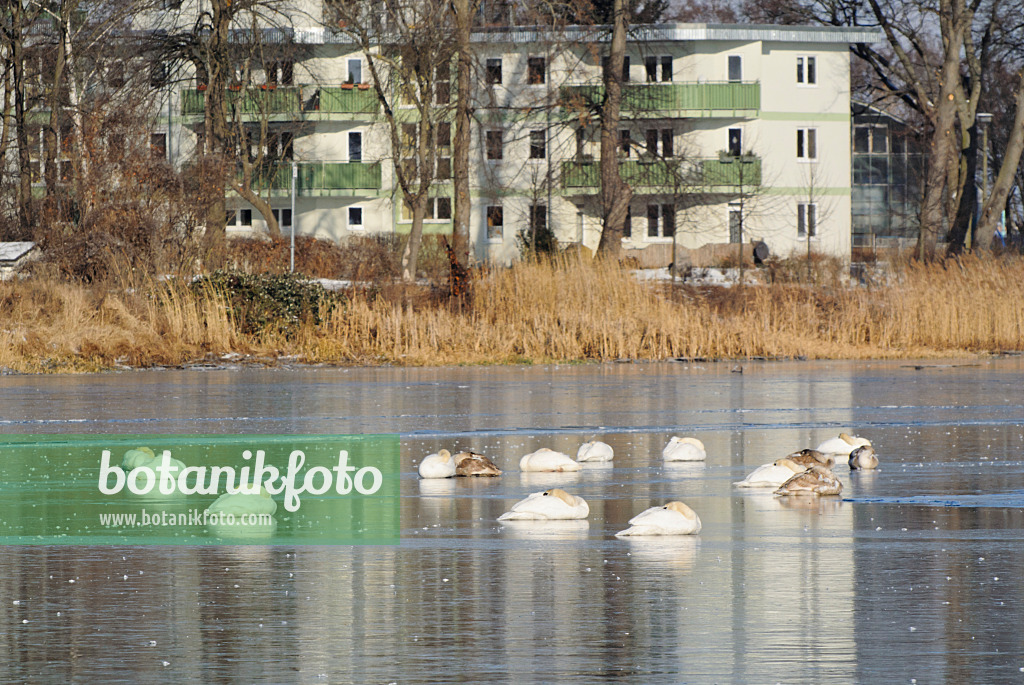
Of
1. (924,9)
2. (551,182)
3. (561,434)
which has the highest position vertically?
(924,9)

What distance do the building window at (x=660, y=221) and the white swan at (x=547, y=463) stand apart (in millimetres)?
54283

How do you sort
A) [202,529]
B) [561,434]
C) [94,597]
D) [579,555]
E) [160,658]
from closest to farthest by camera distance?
[160,658]
[94,597]
[579,555]
[202,529]
[561,434]

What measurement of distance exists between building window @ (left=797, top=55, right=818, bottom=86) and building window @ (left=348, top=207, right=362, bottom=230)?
20.3 meters

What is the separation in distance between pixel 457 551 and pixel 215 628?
1.87 meters

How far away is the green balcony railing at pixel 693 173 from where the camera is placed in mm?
60875

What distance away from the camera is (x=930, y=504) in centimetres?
848

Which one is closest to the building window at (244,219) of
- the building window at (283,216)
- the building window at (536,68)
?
the building window at (283,216)

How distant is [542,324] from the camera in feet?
83.8

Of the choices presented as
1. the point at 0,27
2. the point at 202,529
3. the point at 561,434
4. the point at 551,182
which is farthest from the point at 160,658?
the point at 551,182

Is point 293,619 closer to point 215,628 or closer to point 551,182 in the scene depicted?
point 215,628

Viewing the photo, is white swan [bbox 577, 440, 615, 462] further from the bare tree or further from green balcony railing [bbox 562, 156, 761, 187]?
green balcony railing [bbox 562, 156, 761, 187]

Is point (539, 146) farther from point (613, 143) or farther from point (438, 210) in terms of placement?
point (613, 143)

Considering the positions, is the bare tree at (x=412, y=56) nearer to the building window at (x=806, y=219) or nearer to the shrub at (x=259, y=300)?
the shrub at (x=259, y=300)

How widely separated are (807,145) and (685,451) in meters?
56.1
